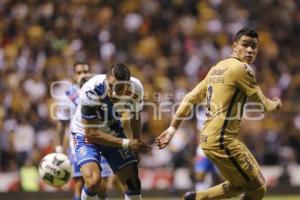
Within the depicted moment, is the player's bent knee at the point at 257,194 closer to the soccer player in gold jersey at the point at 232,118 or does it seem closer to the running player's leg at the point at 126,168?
the soccer player in gold jersey at the point at 232,118

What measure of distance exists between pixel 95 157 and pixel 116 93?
2.87 ft

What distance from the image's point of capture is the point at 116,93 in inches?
361

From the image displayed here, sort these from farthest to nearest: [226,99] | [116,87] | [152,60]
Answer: [152,60], [116,87], [226,99]

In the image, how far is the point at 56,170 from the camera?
423 inches

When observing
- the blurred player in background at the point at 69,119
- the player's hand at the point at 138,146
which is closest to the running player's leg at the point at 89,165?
the player's hand at the point at 138,146

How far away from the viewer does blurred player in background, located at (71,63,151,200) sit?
30.1 ft

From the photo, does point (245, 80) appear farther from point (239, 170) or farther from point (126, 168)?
point (126, 168)

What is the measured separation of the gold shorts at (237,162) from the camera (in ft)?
29.0

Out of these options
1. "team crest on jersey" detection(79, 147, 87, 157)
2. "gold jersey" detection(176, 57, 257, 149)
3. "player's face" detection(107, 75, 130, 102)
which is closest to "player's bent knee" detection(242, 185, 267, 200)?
"gold jersey" detection(176, 57, 257, 149)

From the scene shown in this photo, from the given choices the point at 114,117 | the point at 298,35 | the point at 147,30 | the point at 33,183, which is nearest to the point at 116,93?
the point at 114,117

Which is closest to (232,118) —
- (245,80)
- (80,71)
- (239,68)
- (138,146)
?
(245,80)

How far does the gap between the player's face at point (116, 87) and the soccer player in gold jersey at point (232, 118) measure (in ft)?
2.40

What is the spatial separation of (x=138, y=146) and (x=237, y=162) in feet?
3.58

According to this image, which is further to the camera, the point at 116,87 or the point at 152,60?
the point at 152,60
